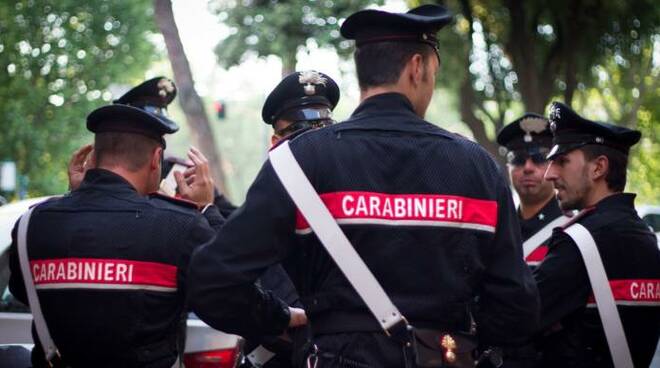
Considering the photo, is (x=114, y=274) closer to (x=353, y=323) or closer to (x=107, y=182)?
(x=107, y=182)

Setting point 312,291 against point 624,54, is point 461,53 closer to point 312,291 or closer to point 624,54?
point 624,54

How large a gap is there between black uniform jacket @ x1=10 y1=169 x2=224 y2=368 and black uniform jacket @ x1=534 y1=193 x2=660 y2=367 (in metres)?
1.36

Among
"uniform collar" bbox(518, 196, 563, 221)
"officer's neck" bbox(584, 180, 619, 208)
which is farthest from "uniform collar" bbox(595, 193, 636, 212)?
"uniform collar" bbox(518, 196, 563, 221)

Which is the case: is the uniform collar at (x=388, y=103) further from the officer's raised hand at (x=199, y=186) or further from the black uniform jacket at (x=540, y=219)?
the black uniform jacket at (x=540, y=219)

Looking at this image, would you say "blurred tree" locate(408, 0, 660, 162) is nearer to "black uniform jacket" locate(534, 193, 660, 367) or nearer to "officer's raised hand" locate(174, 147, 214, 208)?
"black uniform jacket" locate(534, 193, 660, 367)

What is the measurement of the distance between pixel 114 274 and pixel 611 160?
2145 mm

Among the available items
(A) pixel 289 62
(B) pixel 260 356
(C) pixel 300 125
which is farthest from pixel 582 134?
(A) pixel 289 62

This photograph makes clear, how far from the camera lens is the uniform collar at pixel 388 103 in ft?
11.2

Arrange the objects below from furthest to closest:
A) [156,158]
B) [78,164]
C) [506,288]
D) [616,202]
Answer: [78,164] → [616,202] → [156,158] → [506,288]

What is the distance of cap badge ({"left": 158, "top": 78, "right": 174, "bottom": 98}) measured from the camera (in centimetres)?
658

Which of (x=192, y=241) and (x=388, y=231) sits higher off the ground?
(x=192, y=241)

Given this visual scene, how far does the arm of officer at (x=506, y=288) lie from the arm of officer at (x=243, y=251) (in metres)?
0.63

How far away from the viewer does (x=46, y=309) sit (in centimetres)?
407

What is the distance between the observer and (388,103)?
3.42 metres
